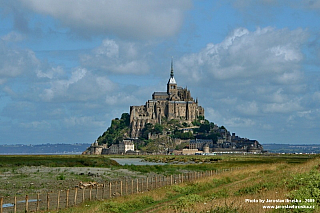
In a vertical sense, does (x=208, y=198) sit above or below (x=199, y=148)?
below

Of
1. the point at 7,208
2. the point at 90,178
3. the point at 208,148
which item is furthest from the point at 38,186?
the point at 208,148

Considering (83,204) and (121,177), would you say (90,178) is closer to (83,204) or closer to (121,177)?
(121,177)

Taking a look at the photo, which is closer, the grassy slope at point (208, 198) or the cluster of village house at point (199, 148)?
the grassy slope at point (208, 198)

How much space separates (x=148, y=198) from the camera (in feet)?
83.9

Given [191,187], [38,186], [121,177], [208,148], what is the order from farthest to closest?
[208,148] < [121,177] < [38,186] < [191,187]

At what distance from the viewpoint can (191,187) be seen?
31766mm

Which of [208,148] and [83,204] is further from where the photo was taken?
[208,148]

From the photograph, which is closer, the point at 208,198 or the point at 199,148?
the point at 208,198

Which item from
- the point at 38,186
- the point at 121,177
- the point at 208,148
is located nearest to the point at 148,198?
the point at 38,186

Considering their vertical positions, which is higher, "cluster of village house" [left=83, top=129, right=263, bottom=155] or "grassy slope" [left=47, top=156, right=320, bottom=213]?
"cluster of village house" [left=83, top=129, right=263, bottom=155]

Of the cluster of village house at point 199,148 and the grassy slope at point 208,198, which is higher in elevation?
the cluster of village house at point 199,148

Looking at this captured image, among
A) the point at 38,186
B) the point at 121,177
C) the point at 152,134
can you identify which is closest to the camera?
the point at 38,186

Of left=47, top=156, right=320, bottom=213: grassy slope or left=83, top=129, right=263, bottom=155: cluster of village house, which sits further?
left=83, top=129, right=263, bottom=155: cluster of village house

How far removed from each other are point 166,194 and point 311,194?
1197 centimetres
